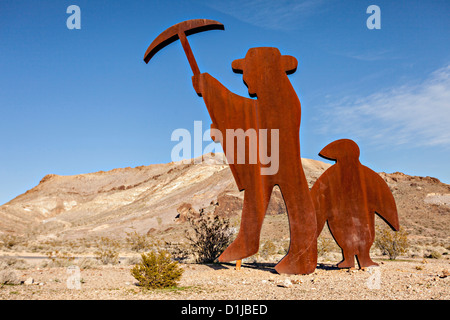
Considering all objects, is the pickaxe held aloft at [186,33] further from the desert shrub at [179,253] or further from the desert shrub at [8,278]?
the desert shrub at [179,253]

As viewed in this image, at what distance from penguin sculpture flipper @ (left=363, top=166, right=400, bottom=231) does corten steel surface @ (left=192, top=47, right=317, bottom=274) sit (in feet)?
6.68

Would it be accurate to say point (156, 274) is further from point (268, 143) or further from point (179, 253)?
point (179, 253)

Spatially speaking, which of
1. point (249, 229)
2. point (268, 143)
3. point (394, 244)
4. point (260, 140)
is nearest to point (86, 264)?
point (249, 229)

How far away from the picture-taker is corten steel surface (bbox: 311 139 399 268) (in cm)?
966

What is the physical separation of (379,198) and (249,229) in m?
4.03

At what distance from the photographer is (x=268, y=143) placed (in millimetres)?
9328

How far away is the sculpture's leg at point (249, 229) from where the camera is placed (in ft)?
28.7

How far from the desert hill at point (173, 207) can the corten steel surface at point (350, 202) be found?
18685 mm

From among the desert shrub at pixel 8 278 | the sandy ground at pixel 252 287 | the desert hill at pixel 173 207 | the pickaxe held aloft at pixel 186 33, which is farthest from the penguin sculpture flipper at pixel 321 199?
the desert hill at pixel 173 207

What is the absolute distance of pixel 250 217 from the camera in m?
8.84

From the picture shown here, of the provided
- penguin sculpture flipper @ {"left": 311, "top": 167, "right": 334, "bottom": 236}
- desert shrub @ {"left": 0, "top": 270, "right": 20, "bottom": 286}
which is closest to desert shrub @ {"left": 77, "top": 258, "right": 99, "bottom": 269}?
desert shrub @ {"left": 0, "top": 270, "right": 20, "bottom": 286}
